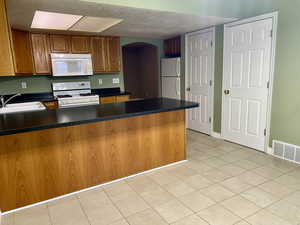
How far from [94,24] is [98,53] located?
3.18 feet

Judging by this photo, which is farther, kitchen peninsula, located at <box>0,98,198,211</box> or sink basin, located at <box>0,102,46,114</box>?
sink basin, located at <box>0,102,46,114</box>

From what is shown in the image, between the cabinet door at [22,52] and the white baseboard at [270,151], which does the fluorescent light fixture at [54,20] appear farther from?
the white baseboard at [270,151]

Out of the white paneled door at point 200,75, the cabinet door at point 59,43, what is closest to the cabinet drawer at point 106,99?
Result: the cabinet door at point 59,43

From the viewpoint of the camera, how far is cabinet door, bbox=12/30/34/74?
3709 millimetres

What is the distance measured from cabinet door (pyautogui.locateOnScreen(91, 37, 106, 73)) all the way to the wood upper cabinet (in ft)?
8.10

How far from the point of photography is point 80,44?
173 inches

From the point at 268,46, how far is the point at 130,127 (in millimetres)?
2365

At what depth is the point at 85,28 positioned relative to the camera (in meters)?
3.90

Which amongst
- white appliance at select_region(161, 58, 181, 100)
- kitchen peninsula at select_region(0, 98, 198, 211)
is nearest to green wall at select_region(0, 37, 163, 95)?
white appliance at select_region(161, 58, 181, 100)

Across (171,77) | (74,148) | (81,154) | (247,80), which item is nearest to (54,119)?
(74,148)

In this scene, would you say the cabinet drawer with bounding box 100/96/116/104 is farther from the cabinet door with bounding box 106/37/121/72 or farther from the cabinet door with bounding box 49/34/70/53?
the cabinet door with bounding box 49/34/70/53

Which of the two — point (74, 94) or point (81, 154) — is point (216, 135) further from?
point (74, 94)

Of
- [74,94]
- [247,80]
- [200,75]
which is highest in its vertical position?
[200,75]

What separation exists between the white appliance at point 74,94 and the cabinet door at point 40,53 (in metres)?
0.48
